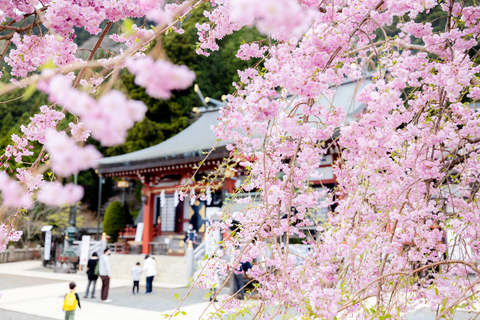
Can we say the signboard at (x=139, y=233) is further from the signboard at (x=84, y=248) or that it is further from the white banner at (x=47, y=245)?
the white banner at (x=47, y=245)

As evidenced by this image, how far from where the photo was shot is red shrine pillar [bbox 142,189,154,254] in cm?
1495

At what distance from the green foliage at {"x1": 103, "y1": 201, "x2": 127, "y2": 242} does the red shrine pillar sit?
5.29 m

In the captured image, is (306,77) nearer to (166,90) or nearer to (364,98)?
(364,98)

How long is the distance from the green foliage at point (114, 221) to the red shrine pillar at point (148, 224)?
5.29m

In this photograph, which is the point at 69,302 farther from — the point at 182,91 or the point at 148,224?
the point at 182,91

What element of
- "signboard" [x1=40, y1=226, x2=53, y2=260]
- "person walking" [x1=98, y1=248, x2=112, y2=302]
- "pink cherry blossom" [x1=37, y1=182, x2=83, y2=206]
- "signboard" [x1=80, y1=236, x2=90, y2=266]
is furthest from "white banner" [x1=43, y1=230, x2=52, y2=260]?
"pink cherry blossom" [x1=37, y1=182, x2=83, y2=206]

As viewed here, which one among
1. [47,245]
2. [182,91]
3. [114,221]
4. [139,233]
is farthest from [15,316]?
[182,91]

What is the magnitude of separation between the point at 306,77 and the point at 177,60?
22.2 metres

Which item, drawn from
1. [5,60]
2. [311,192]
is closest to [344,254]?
[311,192]

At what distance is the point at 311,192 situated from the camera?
3.09 m

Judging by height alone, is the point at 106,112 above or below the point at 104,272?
above

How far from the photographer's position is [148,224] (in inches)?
596

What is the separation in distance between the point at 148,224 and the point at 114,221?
18.7ft

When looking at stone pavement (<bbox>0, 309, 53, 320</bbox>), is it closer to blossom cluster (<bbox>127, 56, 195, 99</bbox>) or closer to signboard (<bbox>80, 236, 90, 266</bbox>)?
signboard (<bbox>80, 236, 90, 266</bbox>)
